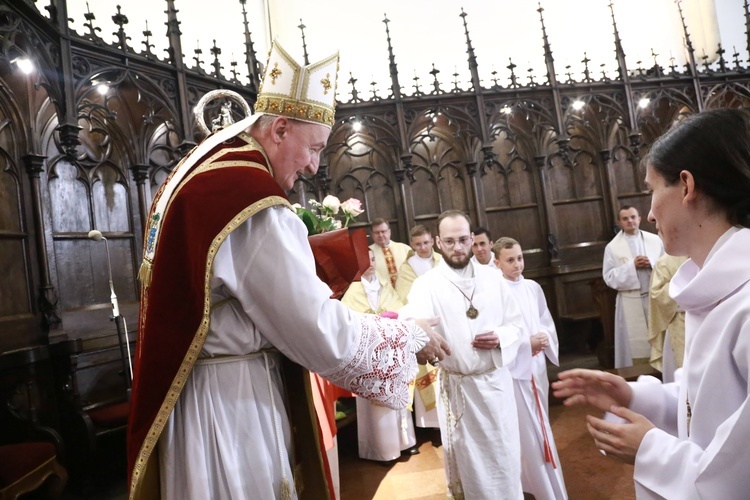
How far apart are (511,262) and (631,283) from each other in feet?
8.90

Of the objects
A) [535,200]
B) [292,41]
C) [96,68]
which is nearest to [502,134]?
[535,200]

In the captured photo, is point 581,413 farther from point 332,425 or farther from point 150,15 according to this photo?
point 150,15

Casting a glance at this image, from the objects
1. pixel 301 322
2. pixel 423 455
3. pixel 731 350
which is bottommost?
pixel 423 455

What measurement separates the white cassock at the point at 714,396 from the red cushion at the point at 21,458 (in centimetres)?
348

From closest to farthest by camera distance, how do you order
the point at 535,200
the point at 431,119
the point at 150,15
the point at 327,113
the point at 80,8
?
the point at 327,113
the point at 80,8
the point at 150,15
the point at 431,119
the point at 535,200

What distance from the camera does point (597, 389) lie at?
4.84 feet

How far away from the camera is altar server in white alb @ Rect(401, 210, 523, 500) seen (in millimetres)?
3088

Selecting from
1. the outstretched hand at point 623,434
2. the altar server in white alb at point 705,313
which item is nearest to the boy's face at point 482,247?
the altar server in white alb at point 705,313

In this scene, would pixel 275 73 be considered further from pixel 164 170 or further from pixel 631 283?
pixel 631 283

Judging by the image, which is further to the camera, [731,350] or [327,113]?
[327,113]

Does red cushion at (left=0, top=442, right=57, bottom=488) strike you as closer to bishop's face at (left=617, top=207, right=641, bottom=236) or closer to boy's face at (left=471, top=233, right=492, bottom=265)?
boy's face at (left=471, top=233, right=492, bottom=265)

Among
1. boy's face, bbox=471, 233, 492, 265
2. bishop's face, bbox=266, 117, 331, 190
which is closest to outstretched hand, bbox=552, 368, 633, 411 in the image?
bishop's face, bbox=266, 117, 331, 190

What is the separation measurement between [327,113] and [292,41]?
25.6ft

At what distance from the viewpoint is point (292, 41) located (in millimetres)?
8891
